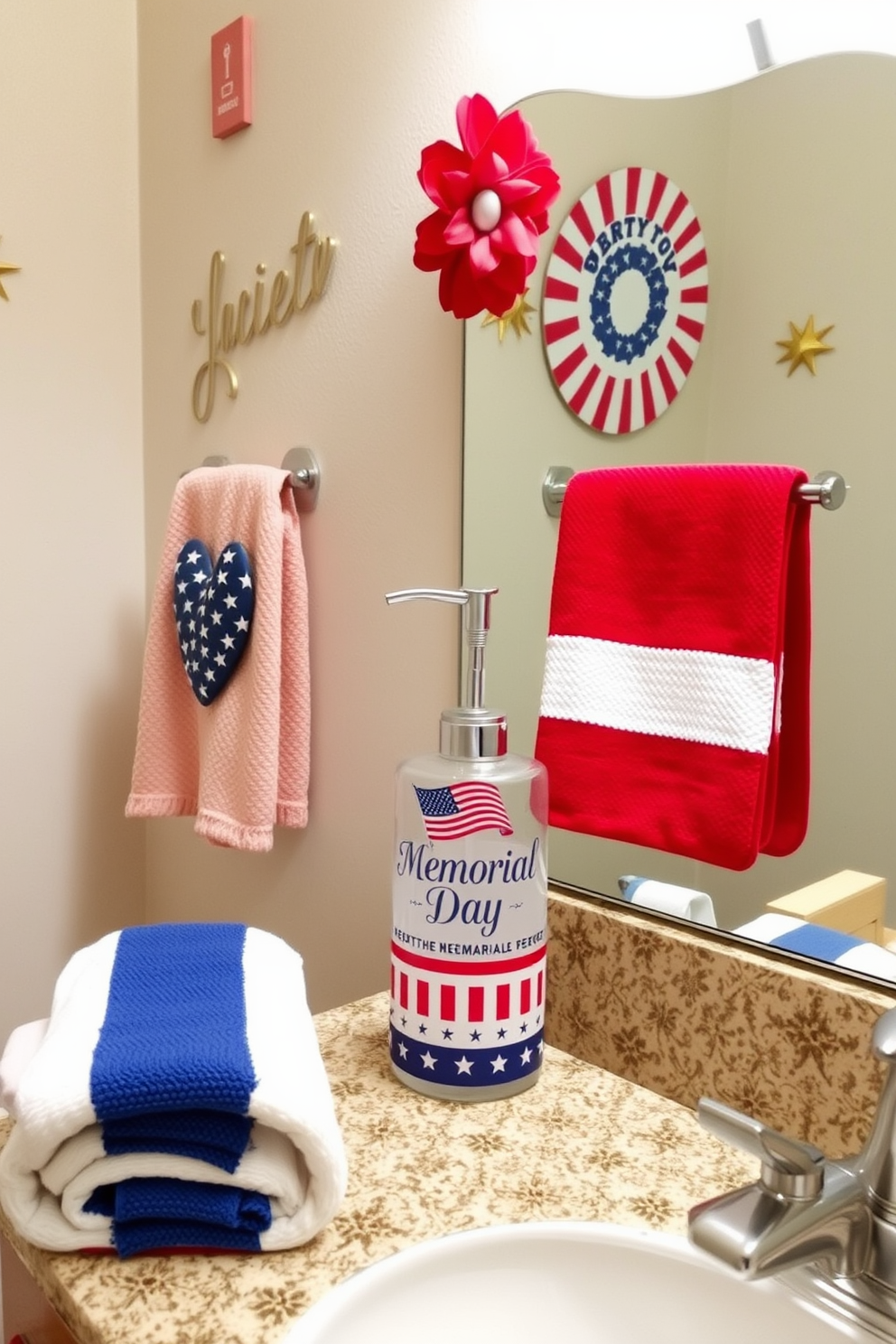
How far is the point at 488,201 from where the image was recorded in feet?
2.58

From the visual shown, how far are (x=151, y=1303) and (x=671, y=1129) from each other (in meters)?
0.32

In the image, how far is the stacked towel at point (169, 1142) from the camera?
506 mm

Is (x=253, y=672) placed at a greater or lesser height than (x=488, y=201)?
lesser

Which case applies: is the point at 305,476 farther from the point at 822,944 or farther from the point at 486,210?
the point at 822,944

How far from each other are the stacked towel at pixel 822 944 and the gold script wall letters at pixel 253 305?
721 millimetres

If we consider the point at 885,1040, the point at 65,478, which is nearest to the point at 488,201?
the point at 885,1040

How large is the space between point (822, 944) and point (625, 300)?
48 centimetres

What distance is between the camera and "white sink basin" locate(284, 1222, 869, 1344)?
532mm

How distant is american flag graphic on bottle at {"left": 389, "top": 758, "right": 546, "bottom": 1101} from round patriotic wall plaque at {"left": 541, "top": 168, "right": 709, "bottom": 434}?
0.30 meters

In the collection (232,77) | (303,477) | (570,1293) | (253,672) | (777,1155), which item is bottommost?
(570,1293)

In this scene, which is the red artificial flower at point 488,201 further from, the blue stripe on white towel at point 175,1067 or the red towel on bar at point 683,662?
the blue stripe on white towel at point 175,1067

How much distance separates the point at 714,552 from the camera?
0.69 meters

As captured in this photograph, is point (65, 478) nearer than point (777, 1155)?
No

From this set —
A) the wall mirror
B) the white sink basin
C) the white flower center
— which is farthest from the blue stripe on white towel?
the white flower center
